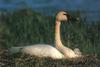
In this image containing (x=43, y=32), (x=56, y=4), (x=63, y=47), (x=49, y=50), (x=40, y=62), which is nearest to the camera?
(x=40, y=62)

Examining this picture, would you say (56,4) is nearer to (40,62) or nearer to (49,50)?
(49,50)

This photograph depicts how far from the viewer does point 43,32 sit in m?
17.3

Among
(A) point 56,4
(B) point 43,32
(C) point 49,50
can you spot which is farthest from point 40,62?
(A) point 56,4

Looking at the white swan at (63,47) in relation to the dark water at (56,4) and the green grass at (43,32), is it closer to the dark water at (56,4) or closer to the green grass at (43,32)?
the green grass at (43,32)

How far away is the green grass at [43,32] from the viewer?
1580 centimetres

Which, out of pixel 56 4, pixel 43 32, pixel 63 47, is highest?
pixel 63 47

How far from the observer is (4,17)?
67.2 ft

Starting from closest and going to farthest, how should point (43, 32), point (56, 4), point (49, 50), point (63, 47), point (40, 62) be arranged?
point (40, 62) → point (49, 50) → point (63, 47) → point (43, 32) → point (56, 4)

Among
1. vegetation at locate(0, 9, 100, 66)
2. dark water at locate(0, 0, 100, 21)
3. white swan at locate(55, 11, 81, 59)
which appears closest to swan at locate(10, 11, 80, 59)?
white swan at locate(55, 11, 81, 59)

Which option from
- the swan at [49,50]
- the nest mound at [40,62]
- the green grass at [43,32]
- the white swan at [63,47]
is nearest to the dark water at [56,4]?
the green grass at [43,32]

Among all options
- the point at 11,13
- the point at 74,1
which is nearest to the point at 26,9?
the point at 11,13

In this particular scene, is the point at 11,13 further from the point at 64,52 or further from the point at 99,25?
the point at 64,52

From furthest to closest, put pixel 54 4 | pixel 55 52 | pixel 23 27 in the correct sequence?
pixel 54 4 < pixel 23 27 < pixel 55 52

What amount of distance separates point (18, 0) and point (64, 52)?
47.0ft
